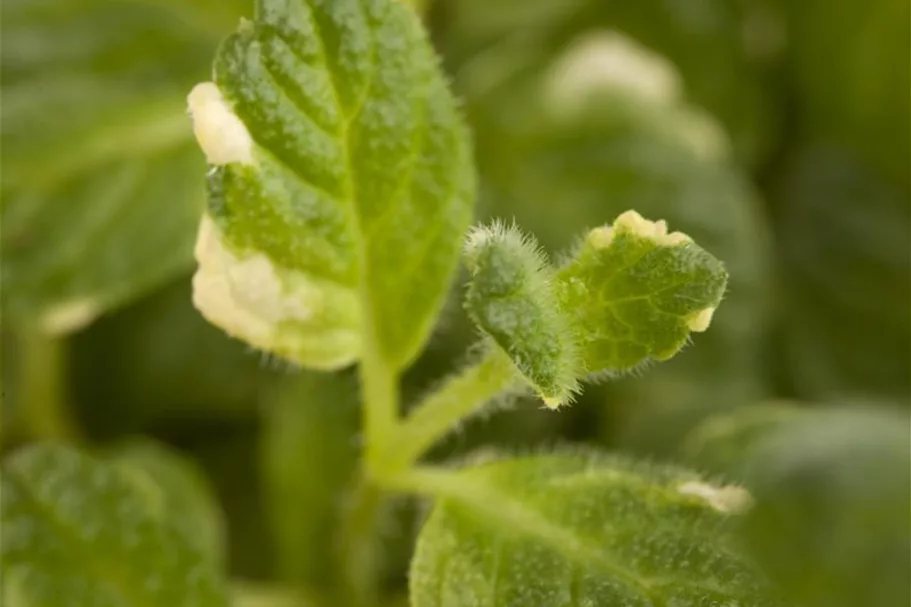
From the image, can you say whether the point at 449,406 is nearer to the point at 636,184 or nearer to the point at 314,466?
the point at 314,466

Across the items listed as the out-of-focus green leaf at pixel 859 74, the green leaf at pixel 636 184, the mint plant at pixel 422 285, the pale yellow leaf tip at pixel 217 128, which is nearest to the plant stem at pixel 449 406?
the mint plant at pixel 422 285

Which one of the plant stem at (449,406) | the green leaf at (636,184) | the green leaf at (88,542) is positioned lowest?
the green leaf at (88,542)

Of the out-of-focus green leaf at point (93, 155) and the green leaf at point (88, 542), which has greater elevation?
the out-of-focus green leaf at point (93, 155)

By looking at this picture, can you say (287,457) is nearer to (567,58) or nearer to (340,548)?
(340,548)

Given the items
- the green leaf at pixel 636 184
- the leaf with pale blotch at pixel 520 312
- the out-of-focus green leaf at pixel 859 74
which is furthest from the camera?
the out-of-focus green leaf at pixel 859 74

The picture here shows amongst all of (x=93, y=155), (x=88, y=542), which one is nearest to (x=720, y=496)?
(x=88, y=542)

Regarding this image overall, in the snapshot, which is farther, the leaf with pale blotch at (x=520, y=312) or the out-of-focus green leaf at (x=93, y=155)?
the out-of-focus green leaf at (x=93, y=155)

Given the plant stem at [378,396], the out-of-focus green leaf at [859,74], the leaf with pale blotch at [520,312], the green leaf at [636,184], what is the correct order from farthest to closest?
the out-of-focus green leaf at [859,74] < the green leaf at [636,184] < the plant stem at [378,396] < the leaf with pale blotch at [520,312]

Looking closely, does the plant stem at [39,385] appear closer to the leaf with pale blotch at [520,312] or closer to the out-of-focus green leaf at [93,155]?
the out-of-focus green leaf at [93,155]
